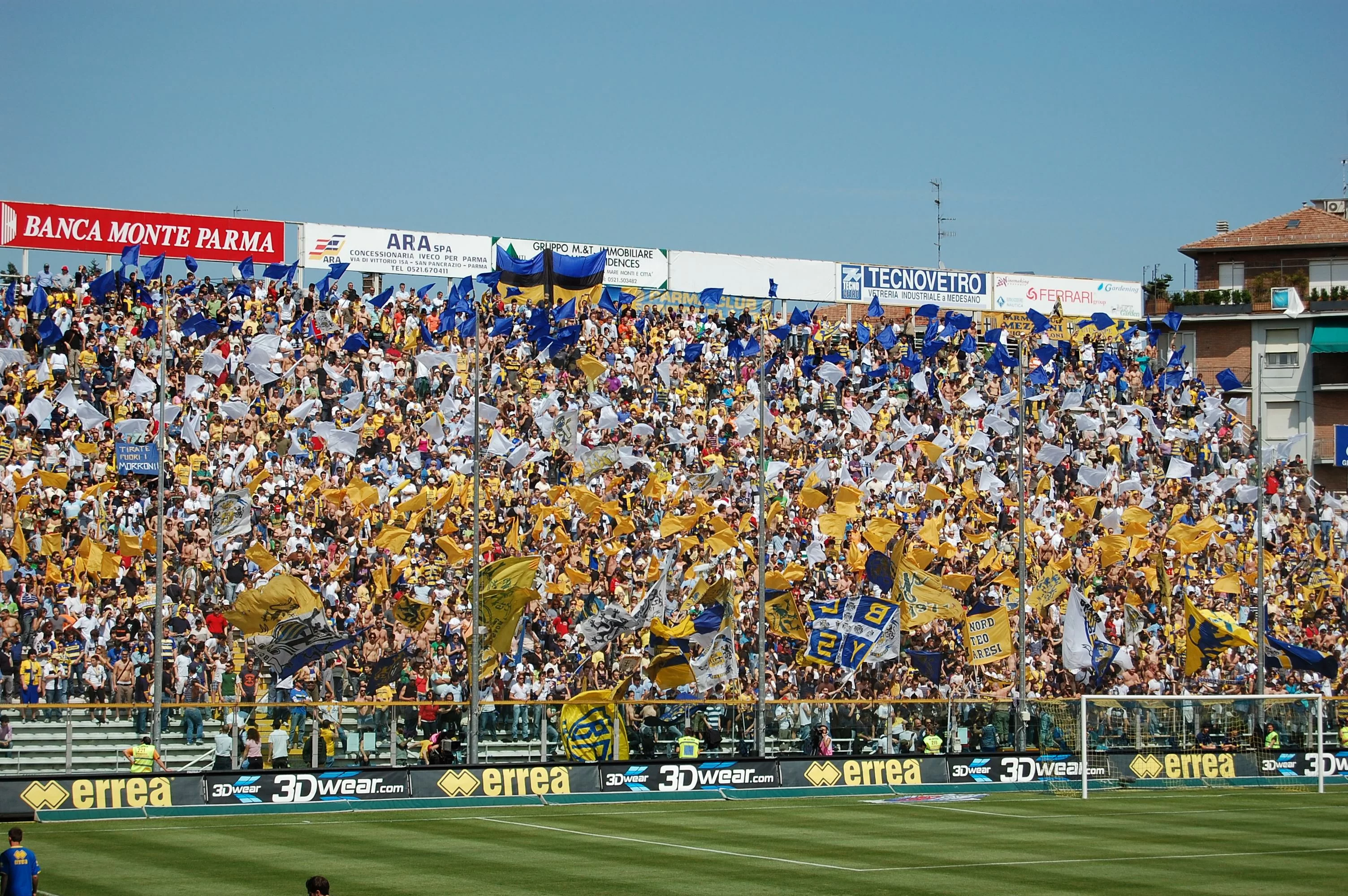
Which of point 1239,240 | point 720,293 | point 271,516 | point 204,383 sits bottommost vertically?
point 271,516

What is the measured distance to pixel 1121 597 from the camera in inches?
1766

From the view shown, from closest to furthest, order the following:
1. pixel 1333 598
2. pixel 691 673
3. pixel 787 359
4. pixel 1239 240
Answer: pixel 691 673 < pixel 1333 598 < pixel 787 359 < pixel 1239 240

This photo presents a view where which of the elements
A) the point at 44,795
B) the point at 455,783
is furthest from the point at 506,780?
the point at 44,795

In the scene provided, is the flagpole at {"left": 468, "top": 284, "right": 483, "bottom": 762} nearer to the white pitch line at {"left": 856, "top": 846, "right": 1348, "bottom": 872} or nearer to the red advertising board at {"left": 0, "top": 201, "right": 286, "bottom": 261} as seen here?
the white pitch line at {"left": 856, "top": 846, "right": 1348, "bottom": 872}

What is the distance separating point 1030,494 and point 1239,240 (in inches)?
1407

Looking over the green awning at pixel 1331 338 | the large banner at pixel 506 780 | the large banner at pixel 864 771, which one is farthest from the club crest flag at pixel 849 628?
the green awning at pixel 1331 338

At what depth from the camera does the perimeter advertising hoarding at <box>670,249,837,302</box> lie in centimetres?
6050

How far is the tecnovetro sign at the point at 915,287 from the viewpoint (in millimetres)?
65188

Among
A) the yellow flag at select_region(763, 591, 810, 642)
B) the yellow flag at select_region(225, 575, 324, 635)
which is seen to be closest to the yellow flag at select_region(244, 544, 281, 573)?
the yellow flag at select_region(225, 575, 324, 635)

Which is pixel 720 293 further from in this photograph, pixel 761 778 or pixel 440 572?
pixel 761 778

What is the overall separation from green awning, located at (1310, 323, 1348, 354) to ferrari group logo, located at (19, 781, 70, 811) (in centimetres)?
5907

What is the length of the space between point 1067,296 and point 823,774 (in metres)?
38.4

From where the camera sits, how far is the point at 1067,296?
2751 inches

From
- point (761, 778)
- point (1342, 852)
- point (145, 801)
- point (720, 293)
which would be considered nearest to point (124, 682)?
point (145, 801)
